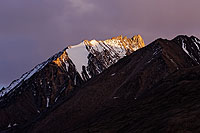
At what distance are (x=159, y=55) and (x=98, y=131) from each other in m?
94.4

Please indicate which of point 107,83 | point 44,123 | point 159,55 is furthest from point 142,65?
point 44,123

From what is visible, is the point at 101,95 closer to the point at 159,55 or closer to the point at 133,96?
the point at 133,96

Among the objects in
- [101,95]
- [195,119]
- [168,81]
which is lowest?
[195,119]

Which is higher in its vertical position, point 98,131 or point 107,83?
point 107,83

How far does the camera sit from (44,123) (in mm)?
183250

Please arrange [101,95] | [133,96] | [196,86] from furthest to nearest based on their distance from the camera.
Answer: [101,95], [133,96], [196,86]

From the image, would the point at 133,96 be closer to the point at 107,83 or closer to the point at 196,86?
the point at 107,83

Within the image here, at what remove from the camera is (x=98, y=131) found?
338ft

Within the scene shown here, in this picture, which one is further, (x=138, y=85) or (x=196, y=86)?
(x=138, y=85)

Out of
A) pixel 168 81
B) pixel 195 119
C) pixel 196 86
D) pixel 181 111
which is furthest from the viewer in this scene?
pixel 168 81

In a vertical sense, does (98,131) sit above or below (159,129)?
above

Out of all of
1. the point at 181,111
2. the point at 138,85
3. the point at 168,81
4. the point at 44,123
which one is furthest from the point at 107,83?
the point at 181,111

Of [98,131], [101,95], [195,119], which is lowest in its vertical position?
[195,119]

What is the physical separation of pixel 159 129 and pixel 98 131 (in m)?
36.2
